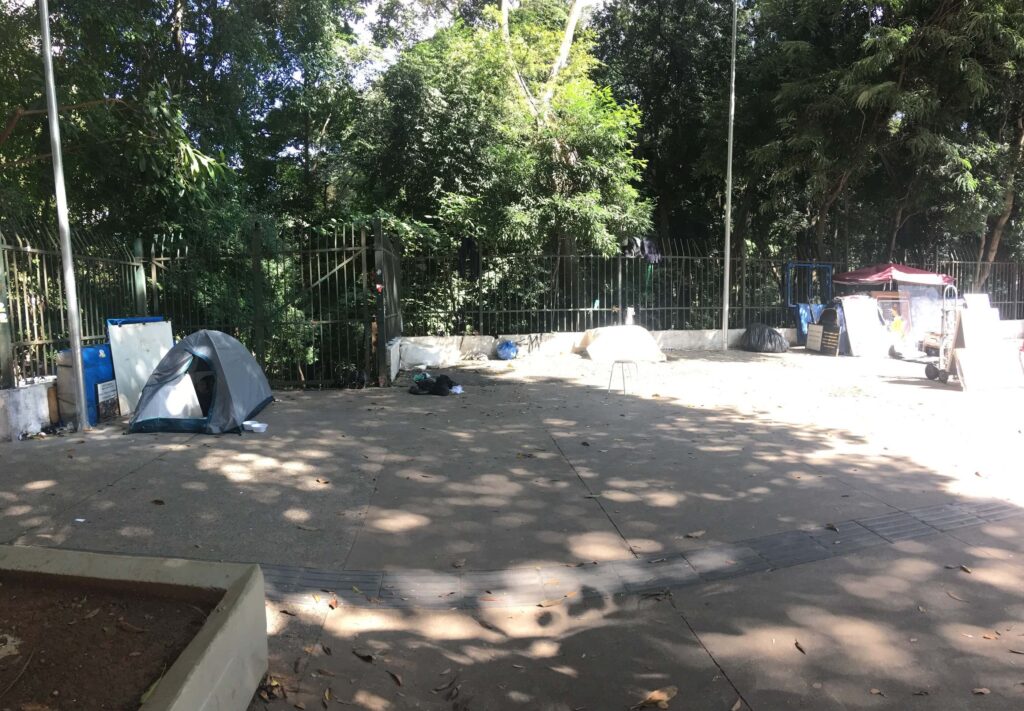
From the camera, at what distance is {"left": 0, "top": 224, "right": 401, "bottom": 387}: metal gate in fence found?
772 cm

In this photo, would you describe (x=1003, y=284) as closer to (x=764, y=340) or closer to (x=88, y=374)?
(x=764, y=340)

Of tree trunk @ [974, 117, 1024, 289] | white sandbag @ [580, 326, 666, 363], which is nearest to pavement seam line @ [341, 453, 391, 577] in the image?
white sandbag @ [580, 326, 666, 363]

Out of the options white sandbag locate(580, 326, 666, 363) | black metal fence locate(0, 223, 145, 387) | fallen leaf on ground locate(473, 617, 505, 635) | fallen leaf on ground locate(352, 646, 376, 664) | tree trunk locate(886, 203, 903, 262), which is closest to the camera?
fallen leaf on ground locate(352, 646, 376, 664)

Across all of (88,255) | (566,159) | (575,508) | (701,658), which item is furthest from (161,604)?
(566,159)

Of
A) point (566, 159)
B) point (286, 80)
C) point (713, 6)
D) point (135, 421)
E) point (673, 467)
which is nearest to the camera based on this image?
point (673, 467)

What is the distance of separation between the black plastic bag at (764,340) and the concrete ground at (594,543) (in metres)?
8.37

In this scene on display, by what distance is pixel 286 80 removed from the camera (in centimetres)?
1686

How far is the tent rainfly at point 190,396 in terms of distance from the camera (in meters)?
→ 7.50

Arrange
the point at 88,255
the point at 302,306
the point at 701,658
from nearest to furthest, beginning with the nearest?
the point at 701,658 → the point at 88,255 → the point at 302,306

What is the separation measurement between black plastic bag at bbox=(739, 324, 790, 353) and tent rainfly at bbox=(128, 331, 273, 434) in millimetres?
13050

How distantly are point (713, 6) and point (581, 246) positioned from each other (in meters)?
10.1

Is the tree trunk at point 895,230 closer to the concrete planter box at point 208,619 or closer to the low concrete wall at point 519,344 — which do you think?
the low concrete wall at point 519,344

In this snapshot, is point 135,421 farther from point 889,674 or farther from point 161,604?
point 889,674

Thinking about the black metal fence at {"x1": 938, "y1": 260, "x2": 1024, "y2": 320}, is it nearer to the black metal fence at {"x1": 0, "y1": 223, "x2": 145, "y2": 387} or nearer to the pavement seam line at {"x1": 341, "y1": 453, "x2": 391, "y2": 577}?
the pavement seam line at {"x1": 341, "y1": 453, "x2": 391, "y2": 577}
